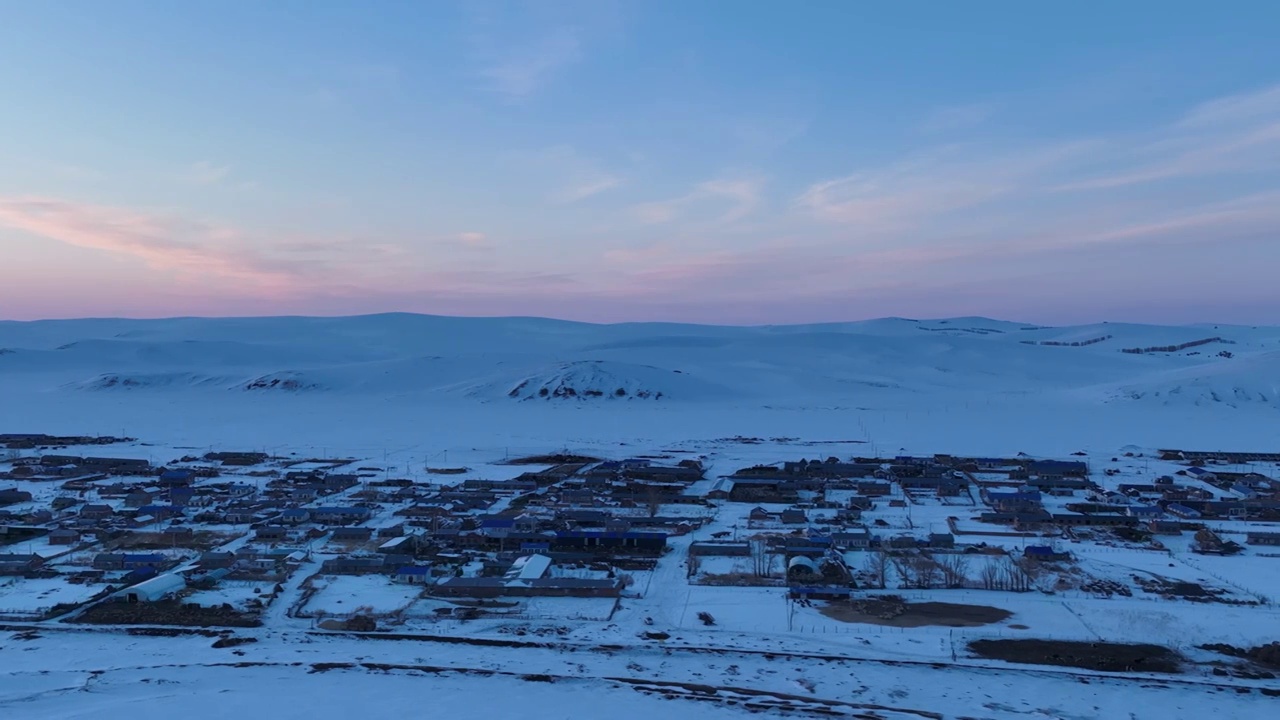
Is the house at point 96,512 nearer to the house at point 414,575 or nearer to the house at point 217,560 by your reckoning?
the house at point 217,560

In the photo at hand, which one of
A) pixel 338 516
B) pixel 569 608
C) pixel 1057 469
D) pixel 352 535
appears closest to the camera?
pixel 569 608

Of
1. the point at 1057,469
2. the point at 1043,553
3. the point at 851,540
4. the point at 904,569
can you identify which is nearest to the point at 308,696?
the point at 904,569

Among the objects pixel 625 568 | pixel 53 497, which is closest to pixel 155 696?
pixel 625 568

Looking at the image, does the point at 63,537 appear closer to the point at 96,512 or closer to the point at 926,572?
the point at 96,512

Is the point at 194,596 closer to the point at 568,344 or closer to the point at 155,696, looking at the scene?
the point at 155,696

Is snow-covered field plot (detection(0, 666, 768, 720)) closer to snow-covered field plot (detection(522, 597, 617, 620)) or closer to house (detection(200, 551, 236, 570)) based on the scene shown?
snow-covered field plot (detection(522, 597, 617, 620))

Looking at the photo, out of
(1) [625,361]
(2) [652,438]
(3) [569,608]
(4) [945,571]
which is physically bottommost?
(2) [652,438]
